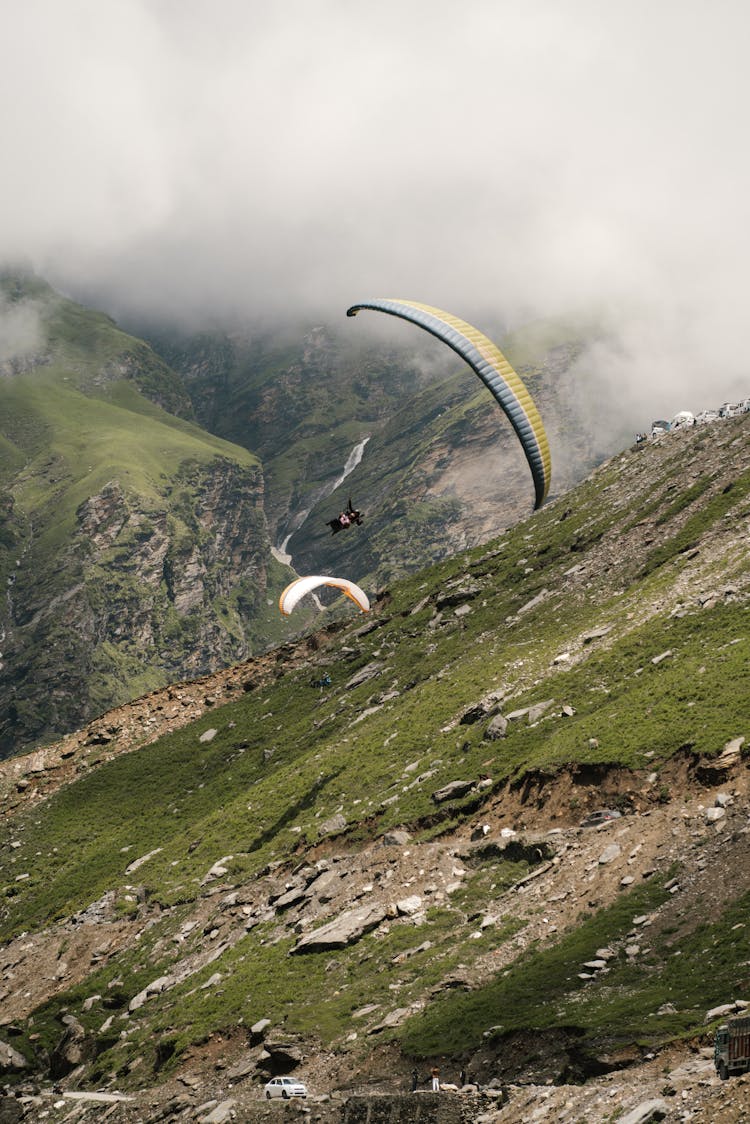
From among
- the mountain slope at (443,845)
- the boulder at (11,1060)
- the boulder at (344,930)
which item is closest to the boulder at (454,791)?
the mountain slope at (443,845)

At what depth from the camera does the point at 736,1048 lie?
18578mm

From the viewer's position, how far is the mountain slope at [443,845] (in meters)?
28.7

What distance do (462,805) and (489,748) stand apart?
17.9 feet

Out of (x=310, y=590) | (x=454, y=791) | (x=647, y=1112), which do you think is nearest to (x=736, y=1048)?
(x=647, y=1112)

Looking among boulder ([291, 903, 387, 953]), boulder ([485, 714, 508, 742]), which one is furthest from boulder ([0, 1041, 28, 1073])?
boulder ([485, 714, 508, 742])

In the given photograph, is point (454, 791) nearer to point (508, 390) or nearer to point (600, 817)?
point (600, 817)

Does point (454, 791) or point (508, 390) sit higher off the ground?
point (508, 390)

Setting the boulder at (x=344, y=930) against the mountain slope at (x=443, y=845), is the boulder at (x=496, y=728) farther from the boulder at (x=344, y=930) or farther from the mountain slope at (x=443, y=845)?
the boulder at (x=344, y=930)

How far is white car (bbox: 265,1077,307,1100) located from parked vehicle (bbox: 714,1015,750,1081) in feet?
45.1

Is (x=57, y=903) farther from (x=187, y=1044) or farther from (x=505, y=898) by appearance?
(x=505, y=898)

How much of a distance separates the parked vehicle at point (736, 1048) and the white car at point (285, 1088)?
1375 centimetres

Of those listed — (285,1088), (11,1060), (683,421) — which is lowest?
(11,1060)

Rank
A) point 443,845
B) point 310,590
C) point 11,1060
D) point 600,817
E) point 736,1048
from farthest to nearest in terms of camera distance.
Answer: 1. point 310,590
2. point 11,1060
3. point 443,845
4. point 600,817
5. point 736,1048

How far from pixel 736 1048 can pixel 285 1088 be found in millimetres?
14482
